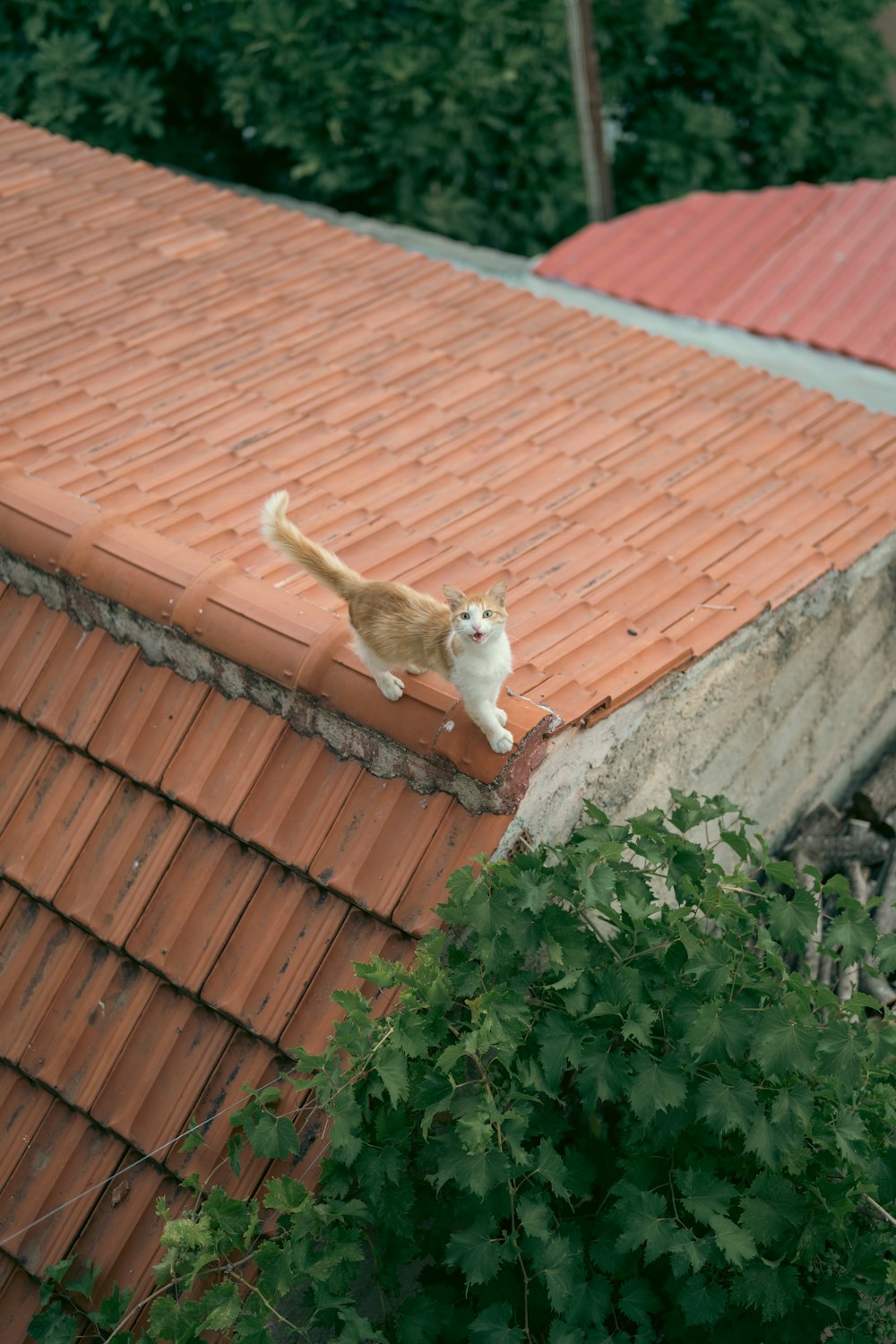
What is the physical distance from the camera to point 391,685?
3.59 metres

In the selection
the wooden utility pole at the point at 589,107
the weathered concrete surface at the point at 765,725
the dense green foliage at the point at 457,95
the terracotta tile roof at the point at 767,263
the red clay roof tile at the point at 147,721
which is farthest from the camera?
the dense green foliage at the point at 457,95

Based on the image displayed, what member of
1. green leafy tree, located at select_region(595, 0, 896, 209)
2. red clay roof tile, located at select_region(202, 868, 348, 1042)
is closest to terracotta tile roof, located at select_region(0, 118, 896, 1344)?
red clay roof tile, located at select_region(202, 868, 348, 1042)

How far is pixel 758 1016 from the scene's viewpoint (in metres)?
3.10

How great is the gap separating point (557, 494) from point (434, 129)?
331 inches

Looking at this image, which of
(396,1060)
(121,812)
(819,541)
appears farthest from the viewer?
(819,541)

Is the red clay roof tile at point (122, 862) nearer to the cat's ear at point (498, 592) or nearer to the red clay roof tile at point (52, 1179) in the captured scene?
the red clay roof tile at point (52, 1179)

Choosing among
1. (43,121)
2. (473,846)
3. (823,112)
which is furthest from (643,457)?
(823,112)

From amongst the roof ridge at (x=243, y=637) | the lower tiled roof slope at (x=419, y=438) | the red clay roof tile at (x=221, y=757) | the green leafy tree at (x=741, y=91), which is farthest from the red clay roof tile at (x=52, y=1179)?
the green leafy tree at (x=741, y=91)

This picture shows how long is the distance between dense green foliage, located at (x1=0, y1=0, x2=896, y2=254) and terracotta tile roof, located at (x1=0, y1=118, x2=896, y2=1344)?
649 centimetres

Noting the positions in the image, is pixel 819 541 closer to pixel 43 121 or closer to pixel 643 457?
pixel 643 457

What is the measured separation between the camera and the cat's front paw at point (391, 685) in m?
3.58

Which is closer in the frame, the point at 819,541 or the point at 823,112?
the point at 819,541

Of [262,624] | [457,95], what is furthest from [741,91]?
[262,624]

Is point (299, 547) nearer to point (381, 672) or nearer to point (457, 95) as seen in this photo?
point (381, 672)
